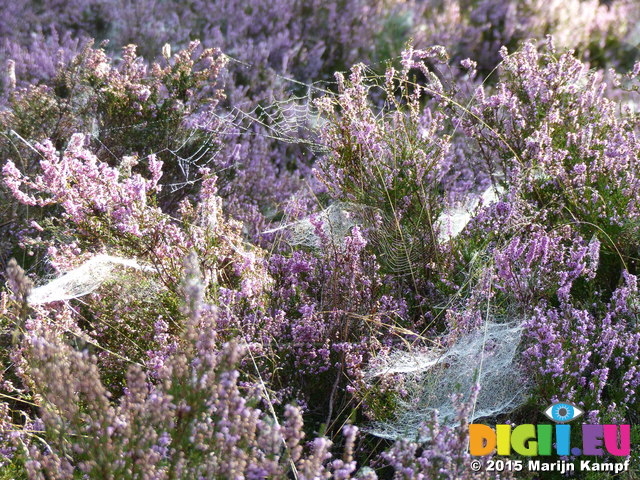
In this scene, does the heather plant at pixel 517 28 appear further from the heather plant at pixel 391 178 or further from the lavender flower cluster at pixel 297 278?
the heather plant at pixel 391 178

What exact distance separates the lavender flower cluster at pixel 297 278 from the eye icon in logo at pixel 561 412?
0.09ft

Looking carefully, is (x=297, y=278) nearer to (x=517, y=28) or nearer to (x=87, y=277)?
(x=87, y=277)

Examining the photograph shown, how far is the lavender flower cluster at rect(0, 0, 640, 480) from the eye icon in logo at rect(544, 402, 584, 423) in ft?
0.09

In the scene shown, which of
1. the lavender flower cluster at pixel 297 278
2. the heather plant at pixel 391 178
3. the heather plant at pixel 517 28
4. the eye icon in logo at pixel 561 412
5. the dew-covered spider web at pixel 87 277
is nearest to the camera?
the lavender flower cluster at pixel 297 278

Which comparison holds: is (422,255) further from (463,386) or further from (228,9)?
(228,9)

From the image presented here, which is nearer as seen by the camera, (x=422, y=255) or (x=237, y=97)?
(x=422, y=255)

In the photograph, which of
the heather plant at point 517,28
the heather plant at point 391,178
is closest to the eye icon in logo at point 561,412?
the heather plant at point 391,178

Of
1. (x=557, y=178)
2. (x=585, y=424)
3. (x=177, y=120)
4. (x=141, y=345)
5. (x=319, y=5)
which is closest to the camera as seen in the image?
(x=585, y=424)

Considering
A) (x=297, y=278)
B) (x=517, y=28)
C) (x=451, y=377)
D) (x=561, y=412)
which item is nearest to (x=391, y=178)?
(x=297, y=278)

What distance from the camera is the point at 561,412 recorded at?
2.26 metres

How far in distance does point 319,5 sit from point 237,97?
1756 millimetres

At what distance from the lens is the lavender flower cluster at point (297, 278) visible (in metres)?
1.63

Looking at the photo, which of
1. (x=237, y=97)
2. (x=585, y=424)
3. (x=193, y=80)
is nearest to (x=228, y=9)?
(x=237, y=97)

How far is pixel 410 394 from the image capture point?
2418mm
